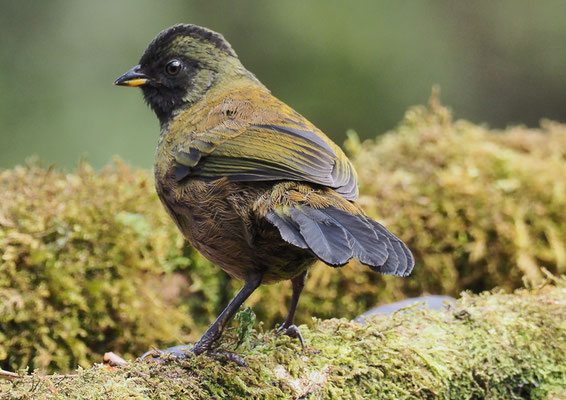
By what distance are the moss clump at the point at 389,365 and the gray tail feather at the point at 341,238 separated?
489 millimetres

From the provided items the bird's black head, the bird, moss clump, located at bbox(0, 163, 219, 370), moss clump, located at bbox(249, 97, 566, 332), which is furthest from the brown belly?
moss clump, located at bbox(249, 97, 566, 332)

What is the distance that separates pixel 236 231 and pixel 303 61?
773 centimetres

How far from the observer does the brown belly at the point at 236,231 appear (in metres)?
2.69

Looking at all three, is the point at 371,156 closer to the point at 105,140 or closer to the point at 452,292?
the point at 452,292

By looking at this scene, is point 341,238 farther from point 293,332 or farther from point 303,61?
point 303,61

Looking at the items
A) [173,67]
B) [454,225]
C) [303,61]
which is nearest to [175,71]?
[173,67]

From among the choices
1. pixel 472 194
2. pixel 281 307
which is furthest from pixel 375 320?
pixel 472 194

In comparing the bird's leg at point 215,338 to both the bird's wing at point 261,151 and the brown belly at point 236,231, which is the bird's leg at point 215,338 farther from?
the bird's wing at point 261,151

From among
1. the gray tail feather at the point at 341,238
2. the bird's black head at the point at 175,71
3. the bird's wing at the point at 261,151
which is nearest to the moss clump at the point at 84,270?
the bird's black head at the point at 175,71

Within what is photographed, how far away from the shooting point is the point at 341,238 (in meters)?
2.34

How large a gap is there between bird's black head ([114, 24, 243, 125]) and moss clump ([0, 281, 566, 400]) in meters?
1.38

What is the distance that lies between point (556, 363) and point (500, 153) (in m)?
2.42

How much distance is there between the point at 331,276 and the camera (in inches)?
171

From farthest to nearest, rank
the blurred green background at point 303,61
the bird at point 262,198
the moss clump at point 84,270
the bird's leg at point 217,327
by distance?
the blurred green background at point 303,61, the moss clump at point 84,270, the bird's leg at point 217,327, the bird at point 262,198
